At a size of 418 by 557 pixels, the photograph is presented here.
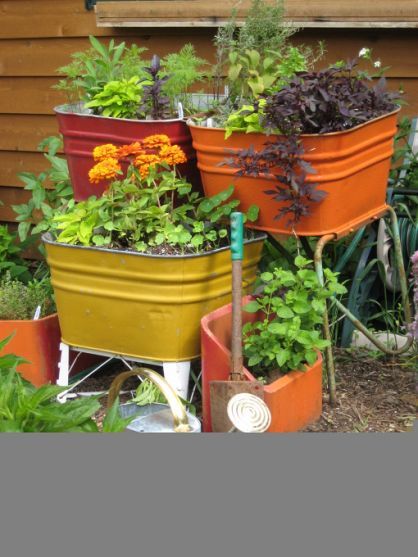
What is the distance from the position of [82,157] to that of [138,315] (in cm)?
70

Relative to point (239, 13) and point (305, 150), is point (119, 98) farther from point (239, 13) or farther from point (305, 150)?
point (239, 13)

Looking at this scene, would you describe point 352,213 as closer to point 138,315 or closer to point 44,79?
point 138,315

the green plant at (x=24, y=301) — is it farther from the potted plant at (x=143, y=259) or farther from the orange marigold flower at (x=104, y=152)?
the orange marigold flower at (x=104, y=152)

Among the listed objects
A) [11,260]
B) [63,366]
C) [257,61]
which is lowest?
[11,260]

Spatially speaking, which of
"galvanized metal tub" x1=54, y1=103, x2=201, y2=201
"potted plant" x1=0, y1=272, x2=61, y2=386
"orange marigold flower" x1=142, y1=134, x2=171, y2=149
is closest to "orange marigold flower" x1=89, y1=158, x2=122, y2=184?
"orange marigold flower" x1=142, y1=134, x2=171, y2=149

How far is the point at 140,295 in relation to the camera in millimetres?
2896

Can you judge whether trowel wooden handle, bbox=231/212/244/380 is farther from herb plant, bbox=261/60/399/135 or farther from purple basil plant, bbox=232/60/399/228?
herb plant, bbox=261/60/399/135

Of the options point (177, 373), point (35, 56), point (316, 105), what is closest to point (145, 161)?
point (316, 105)

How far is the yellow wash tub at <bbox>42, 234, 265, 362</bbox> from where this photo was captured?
2850mm

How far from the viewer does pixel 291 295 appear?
2725 millimetres

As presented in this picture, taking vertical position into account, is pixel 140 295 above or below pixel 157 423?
above

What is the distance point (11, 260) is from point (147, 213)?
6.27 ft

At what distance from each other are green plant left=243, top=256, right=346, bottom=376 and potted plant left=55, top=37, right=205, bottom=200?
0.68m

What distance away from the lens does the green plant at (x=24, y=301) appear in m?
3.52
